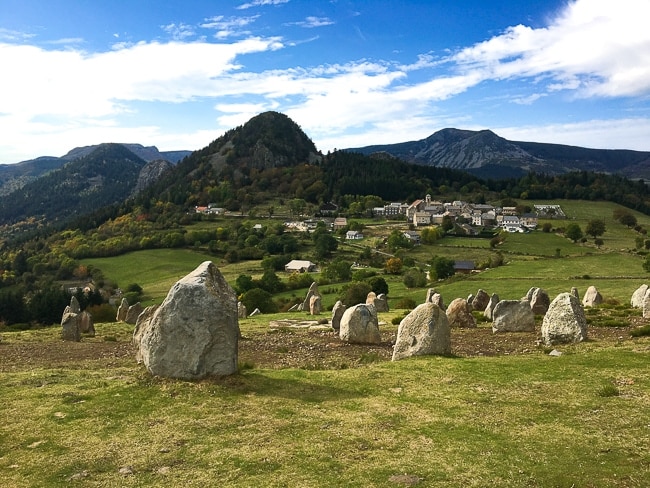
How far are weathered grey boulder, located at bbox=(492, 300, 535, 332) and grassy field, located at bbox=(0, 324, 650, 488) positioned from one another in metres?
9.18

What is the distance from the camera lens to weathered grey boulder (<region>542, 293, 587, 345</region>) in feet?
74.5

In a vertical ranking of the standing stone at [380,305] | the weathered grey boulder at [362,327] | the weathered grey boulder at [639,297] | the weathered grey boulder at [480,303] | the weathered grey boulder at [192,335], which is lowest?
the standing stone at [380,305]

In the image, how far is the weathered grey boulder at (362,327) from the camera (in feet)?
86.7

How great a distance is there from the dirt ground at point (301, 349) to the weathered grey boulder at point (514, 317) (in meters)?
0.69

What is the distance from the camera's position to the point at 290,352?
2391 centimetres

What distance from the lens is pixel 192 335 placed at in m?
16.2

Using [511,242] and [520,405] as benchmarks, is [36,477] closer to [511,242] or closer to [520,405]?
[520,405]

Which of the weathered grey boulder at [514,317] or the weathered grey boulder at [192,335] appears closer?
the weathered grey boulder at [192,335]

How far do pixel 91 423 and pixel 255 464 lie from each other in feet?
17.7

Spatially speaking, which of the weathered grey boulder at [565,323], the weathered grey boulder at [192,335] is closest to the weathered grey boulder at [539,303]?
the weathered grey boulder at [565,323]

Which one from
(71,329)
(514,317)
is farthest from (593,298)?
(71,329)

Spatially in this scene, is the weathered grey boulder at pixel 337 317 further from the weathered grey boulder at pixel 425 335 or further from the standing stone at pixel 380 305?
the standing stone at pixel 380 305

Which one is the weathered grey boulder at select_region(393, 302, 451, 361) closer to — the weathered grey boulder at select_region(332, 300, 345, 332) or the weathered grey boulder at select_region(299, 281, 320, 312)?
the weathered grey boulder at select_region(332, 300, 345, 332)

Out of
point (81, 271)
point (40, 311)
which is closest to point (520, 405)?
point (40, 311)
